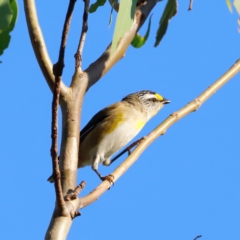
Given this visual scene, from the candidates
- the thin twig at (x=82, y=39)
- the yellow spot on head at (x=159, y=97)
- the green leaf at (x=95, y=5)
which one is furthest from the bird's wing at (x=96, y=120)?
the thin twig at (x=82, y=39)

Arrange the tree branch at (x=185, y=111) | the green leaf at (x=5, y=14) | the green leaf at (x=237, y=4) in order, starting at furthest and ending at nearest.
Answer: the tree branch at (x=185, y=111) → the green leaf at (x=237, y=4) → the green leaf at (x=5, y=14)

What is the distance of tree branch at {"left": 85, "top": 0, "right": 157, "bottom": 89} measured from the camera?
324cm

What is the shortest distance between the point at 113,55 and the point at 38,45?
0.54m

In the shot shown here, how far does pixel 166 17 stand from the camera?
14.6 feet

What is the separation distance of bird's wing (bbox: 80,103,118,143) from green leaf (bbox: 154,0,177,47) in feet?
6.01

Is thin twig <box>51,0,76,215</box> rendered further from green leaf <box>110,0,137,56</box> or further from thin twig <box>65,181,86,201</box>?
green leaf <box>110,0,137,56</box>

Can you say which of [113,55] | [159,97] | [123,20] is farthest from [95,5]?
[159,97]

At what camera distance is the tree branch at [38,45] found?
118 inches

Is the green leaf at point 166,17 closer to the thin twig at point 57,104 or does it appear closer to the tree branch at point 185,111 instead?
the tree branch at point 185,111

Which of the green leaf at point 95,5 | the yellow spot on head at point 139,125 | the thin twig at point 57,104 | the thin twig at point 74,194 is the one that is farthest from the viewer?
the yellow spot on head at point 139,125

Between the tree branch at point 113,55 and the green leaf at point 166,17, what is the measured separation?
1.42 feet

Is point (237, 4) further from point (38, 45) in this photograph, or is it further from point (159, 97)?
point (159, 97)

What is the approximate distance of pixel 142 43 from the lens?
4.53 metres

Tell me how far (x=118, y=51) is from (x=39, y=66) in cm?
60
